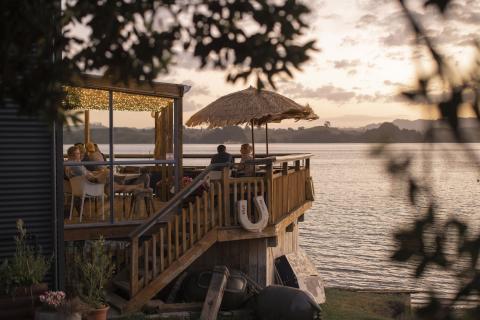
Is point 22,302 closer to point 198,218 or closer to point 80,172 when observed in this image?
point 198,218

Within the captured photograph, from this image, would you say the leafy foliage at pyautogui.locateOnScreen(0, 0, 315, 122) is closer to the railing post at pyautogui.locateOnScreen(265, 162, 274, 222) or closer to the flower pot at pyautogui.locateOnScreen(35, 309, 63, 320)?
the flower pot at pyautogui.locateOnScreen(35, 309, 63, 320)

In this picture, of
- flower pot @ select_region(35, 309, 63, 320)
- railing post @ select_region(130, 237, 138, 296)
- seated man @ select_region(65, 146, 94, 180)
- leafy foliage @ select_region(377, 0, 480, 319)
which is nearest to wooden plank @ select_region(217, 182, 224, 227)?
railing post @ select_region(130, 237, 138, 296)

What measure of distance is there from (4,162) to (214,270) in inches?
157

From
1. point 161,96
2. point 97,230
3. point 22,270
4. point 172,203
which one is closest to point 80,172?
point 97,230

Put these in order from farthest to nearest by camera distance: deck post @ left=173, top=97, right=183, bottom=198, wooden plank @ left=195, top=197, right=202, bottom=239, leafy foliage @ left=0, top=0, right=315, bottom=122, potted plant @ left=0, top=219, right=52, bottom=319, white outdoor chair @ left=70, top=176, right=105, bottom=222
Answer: deck post @ left=173, top=97, right=183, bottom=198, white outdoor chair @ left=70, top=176, right=105, bottom=222, wooden plank @ left=195, top=197, right=202, bottom=239, potted plant @ left=0, top=219, right=52, bottom=319, leafy foliage @ left=0, top=0, right=315, bottom=122

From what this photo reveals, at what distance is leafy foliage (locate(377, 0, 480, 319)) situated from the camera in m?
1.37

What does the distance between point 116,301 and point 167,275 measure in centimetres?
89

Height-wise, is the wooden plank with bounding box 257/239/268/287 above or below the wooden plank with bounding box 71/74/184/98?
below

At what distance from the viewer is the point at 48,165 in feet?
28.5

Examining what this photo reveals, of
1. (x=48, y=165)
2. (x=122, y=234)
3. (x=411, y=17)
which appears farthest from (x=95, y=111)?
(x=411, y=17)

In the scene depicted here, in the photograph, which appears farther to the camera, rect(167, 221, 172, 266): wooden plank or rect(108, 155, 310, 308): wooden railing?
rect(167, 221, 172, 266): wooden plank

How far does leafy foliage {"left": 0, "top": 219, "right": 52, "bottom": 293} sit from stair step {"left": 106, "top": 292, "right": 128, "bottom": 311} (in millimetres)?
2006

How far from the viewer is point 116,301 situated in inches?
401

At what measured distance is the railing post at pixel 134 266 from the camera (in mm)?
9867
